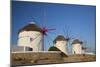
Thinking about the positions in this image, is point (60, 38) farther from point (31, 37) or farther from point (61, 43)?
point (31, 37)

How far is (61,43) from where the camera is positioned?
7.67ft

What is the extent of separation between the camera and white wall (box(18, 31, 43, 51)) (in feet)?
7.20

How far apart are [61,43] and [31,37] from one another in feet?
1.31

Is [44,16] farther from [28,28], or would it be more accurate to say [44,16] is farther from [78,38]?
[78,38]

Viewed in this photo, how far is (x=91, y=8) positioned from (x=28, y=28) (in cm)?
92

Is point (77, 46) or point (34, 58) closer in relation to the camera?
point (34, 58)

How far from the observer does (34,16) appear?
89.0 inches

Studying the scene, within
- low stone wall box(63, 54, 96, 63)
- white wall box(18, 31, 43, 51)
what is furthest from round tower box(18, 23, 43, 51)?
low stone wall box(63, 54, 96, 63)

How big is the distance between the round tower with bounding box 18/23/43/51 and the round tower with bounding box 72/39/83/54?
43 centimetres

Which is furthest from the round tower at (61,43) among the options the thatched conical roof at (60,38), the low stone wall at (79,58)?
the low stone wall at (79,58)

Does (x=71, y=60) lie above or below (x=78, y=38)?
below

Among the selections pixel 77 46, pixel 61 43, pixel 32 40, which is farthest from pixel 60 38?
pixel 32 40

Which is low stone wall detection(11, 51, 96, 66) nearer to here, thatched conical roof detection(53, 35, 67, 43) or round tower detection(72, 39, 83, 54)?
round tower detection(72, 39, 83, 54)
